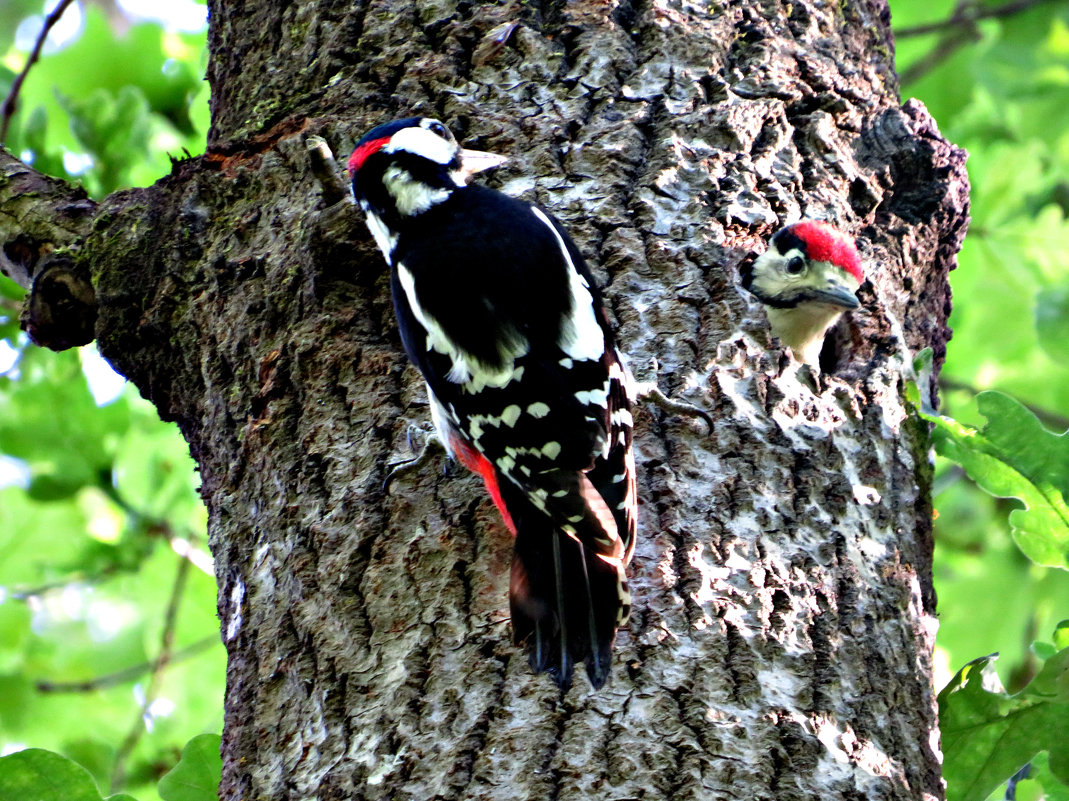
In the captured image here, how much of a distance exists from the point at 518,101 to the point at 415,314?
61 centimetres

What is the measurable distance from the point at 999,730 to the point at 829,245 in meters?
1.07

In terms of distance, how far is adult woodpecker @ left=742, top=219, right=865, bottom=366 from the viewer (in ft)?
7.75

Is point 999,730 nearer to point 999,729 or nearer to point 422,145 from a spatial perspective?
point 999,729

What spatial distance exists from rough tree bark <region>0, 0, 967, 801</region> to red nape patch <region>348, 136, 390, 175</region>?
0.11 m

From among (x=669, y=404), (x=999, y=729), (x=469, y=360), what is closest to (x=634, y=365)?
(x=669, y=404)

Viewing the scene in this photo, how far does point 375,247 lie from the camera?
8.03 ft

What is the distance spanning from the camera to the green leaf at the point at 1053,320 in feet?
13.4

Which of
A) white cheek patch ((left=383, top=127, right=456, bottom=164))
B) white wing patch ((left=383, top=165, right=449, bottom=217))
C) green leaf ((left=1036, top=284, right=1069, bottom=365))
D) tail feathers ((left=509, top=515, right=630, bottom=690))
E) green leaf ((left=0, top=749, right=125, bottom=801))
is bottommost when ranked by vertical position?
green leaf ((left=0, top=749, right=125, bottom=801))

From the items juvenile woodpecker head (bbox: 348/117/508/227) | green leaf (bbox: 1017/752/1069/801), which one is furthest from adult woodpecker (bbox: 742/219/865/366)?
green leaf (bbox: 1017/752/1069/801)

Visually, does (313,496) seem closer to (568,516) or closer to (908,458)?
(568,516)

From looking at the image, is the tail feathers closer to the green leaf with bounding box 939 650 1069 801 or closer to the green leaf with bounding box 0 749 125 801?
the green leaf with bounding box 939 650 1069 801

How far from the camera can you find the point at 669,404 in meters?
2.14

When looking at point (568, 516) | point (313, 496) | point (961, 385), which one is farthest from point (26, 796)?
point (961, 385)

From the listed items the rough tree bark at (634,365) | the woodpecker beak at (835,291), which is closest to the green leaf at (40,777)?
the rough tree bark at (634,365)
